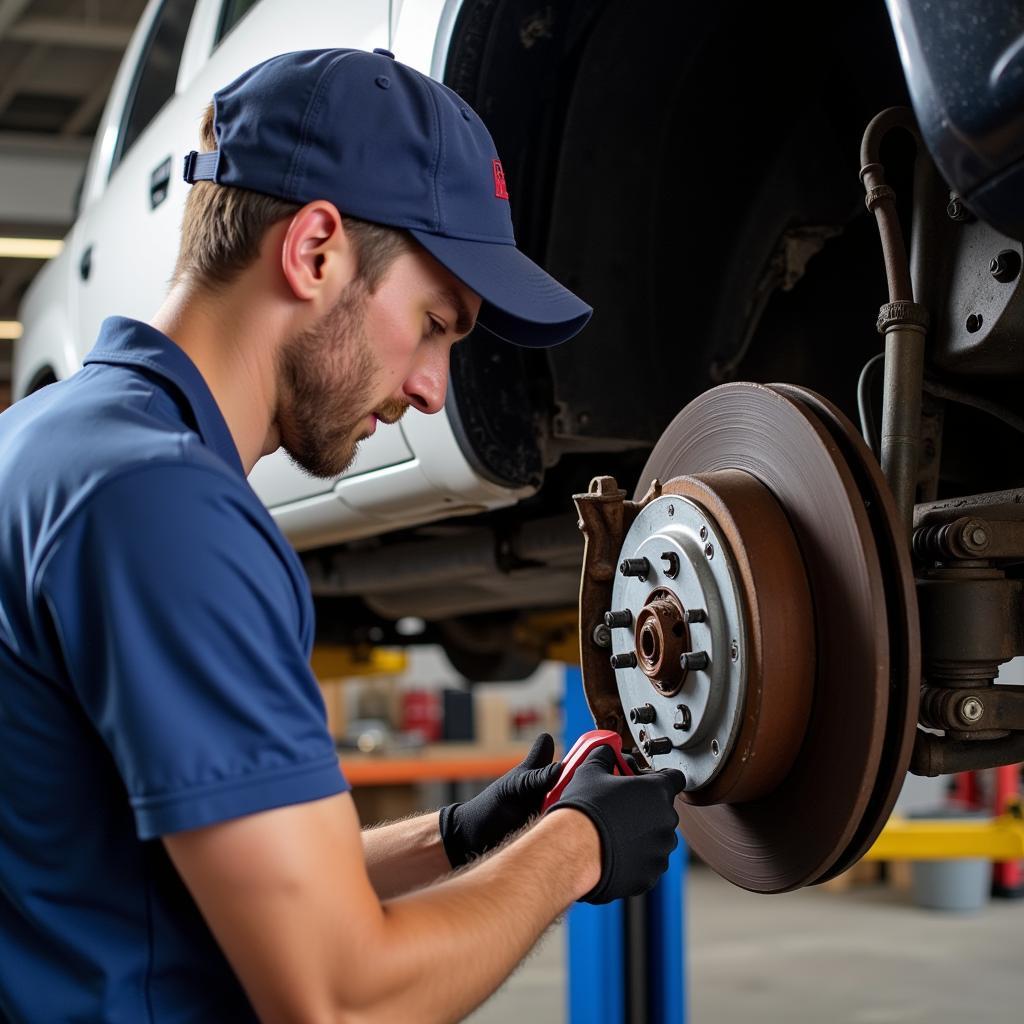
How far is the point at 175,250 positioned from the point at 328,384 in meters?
0.84

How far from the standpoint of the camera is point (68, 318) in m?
2.22

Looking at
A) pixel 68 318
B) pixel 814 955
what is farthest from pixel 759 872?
pixel 814 955

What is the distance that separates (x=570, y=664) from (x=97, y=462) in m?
1.88

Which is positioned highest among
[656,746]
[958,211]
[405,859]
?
[958,211]

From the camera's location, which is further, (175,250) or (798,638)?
(175,250)

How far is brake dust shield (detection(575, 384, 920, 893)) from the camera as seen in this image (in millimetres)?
778

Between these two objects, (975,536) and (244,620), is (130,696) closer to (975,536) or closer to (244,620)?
(244,620)

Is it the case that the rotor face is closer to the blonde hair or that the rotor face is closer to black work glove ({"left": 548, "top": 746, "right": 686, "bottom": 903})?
black work glove ({"left": 548, "top": 746, "right": 686, "bottom": 903})

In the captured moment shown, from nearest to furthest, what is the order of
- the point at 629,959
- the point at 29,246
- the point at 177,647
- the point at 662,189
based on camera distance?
the point at 177,647
the point at 662,189
the point at 629,959
the point at 29,246

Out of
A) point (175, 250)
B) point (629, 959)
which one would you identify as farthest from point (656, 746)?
point (629, 959)

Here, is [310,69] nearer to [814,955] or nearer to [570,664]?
[570,664]

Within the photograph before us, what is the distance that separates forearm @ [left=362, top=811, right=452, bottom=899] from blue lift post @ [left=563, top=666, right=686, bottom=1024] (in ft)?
4.19

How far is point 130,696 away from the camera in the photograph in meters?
0.58

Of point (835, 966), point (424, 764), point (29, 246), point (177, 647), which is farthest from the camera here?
point (29, 246)
